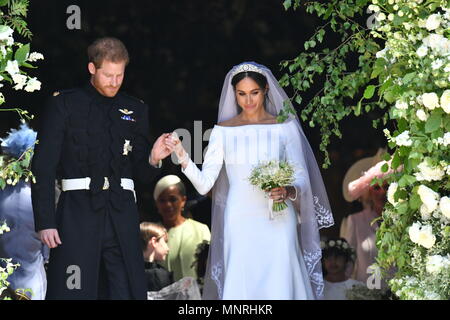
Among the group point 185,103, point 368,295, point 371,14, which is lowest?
point 368,295

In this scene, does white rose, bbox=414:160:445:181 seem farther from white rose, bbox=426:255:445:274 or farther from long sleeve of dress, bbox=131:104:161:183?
long sleeve of dress, bbox=131:104:161:183

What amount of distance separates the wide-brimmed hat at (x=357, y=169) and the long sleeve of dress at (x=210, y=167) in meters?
1.65

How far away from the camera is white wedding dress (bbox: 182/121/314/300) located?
7.30 m

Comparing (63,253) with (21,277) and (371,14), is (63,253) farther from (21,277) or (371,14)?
(371,14)

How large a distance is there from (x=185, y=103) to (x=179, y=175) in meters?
0.59

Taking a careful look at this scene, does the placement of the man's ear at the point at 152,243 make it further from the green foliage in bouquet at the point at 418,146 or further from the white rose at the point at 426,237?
the white rose at the point at 426,237

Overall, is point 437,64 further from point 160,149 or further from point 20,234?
point 20,234

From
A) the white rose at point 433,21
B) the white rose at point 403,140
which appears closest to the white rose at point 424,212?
the white rose at point 403,140

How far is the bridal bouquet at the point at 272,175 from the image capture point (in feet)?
23.5

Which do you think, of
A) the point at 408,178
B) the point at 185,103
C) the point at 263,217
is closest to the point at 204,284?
the point at 263,217

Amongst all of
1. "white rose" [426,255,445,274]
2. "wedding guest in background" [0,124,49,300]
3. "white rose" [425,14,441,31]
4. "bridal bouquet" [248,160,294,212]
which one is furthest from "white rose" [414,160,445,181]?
"wedding guest in background" [0,124,49,300]

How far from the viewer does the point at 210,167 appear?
748 cm

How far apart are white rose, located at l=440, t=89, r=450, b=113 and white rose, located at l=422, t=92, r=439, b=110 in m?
0.03

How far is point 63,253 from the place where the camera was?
7008mm
